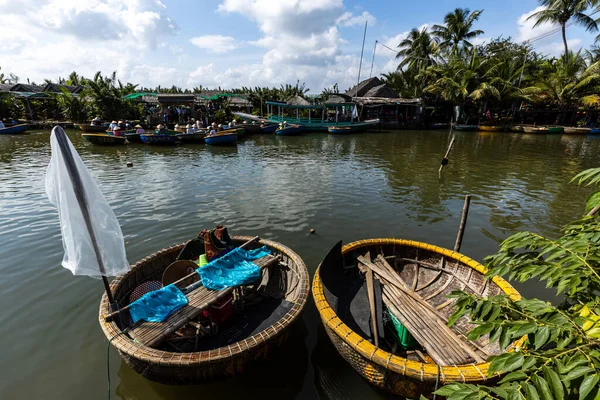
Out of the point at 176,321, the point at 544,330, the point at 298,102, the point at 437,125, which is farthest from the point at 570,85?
the point at 176,321

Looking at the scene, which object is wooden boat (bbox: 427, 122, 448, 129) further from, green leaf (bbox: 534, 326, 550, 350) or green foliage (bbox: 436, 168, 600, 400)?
green leaf (bbox: 534, 326, 550, 350)

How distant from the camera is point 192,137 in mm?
25172

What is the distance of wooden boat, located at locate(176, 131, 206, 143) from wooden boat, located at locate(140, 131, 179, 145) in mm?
723

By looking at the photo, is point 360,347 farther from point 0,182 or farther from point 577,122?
point 577,122

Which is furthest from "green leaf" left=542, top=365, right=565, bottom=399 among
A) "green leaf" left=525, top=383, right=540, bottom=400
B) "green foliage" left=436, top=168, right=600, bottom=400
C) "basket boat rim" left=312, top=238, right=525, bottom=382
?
"basket boat rim" left=312, top=238, right=525, bottom=382

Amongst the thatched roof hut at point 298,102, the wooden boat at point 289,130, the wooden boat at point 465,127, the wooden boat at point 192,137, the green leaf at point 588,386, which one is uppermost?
the thatched roof hut at point 298,102

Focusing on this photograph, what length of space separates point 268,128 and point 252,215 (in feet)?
83.6

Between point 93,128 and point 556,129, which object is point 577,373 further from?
point 556,129

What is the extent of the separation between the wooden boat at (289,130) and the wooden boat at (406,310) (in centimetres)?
2775

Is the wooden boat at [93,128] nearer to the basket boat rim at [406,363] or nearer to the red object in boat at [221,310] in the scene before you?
the red object in boat at [221,310]

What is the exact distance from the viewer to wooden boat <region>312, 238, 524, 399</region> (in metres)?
3.54

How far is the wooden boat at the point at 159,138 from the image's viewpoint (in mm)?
23828

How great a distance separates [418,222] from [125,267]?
870 centimetres

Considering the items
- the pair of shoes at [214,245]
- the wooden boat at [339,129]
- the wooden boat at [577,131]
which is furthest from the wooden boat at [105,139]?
the wooden boat at [577,131]
